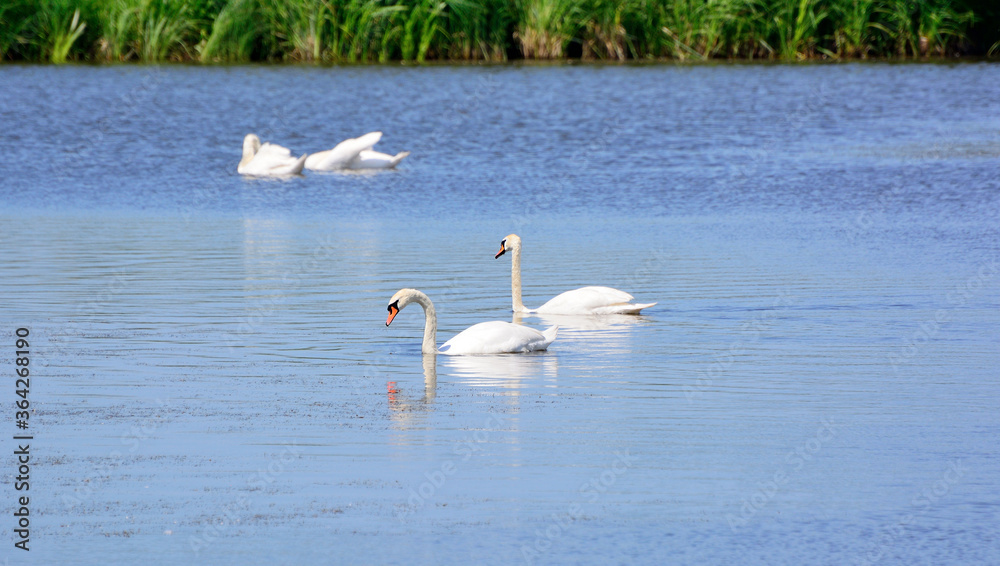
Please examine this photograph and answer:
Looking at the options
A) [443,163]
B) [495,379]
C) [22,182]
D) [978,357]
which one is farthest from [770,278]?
[22,182]

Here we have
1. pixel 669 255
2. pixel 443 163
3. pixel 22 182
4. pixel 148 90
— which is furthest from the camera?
pixel 148 90

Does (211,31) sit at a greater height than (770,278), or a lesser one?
greater

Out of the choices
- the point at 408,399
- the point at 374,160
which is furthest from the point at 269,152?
the point at 408,399

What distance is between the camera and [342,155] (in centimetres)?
2064

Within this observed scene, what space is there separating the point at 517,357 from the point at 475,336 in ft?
1.05

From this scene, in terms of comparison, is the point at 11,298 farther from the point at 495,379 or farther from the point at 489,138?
the point at 489,138

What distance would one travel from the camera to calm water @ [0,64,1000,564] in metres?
6.12

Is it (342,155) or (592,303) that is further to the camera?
(342,155)

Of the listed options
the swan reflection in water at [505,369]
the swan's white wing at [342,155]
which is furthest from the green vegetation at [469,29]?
the swan reflection in water at [505,369]

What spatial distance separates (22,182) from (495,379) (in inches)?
472

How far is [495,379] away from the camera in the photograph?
8.99 m

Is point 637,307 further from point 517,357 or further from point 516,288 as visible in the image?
point 517,357

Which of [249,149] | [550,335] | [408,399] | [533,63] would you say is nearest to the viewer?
[408,399]

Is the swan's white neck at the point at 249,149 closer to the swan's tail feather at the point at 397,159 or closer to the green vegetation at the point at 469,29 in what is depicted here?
the swan's tail feather at the point at 397,159
